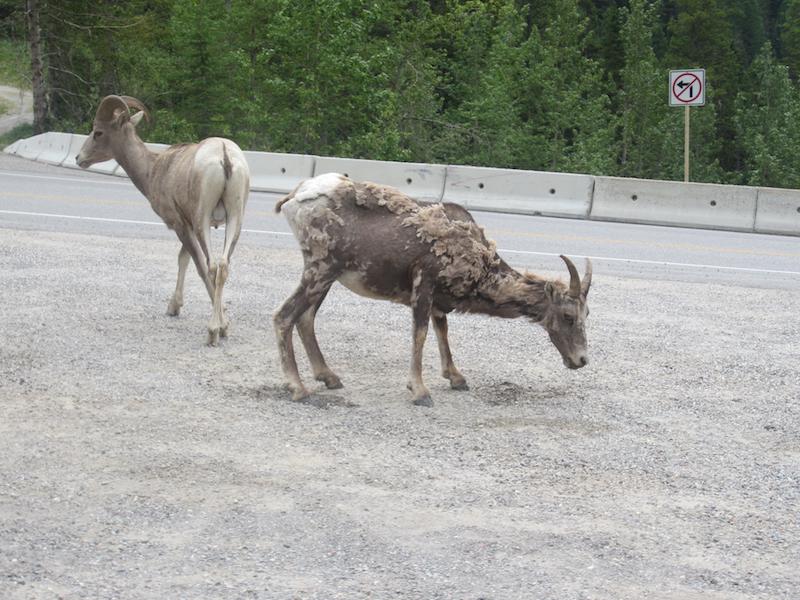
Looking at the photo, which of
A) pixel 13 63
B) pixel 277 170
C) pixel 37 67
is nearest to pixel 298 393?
pixel 277 170

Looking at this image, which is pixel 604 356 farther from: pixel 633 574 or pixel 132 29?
pixel 132 29

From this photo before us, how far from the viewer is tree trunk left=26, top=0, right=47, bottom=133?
27750 millimetres

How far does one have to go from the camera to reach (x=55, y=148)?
24.5 meters

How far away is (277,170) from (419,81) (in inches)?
570

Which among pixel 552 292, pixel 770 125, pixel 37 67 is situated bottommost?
pixel 552 292

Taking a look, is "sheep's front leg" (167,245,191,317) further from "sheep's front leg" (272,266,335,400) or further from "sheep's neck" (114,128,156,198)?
"sheep's front leg" (272,266,335,400)

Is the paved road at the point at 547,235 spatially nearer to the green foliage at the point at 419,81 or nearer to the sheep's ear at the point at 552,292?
the sheep's ear at the point at 552,292

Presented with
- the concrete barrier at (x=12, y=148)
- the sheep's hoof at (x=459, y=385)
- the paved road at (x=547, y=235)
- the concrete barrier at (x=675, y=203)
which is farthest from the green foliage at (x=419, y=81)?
the sheep's hoof at (x=459, y=385)

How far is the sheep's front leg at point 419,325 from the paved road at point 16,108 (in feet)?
88.1

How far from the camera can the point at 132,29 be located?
3006 centimetres

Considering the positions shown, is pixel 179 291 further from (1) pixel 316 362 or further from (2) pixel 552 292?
(2) pixel 552 292

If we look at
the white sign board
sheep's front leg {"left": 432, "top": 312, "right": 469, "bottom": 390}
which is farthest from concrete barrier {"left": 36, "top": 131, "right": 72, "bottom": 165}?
sheep's front leg {"left": 432, "top": 312, "right": 469, "bottom": 390}

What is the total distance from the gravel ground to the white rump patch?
136 cm

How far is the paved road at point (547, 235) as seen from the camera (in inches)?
586
